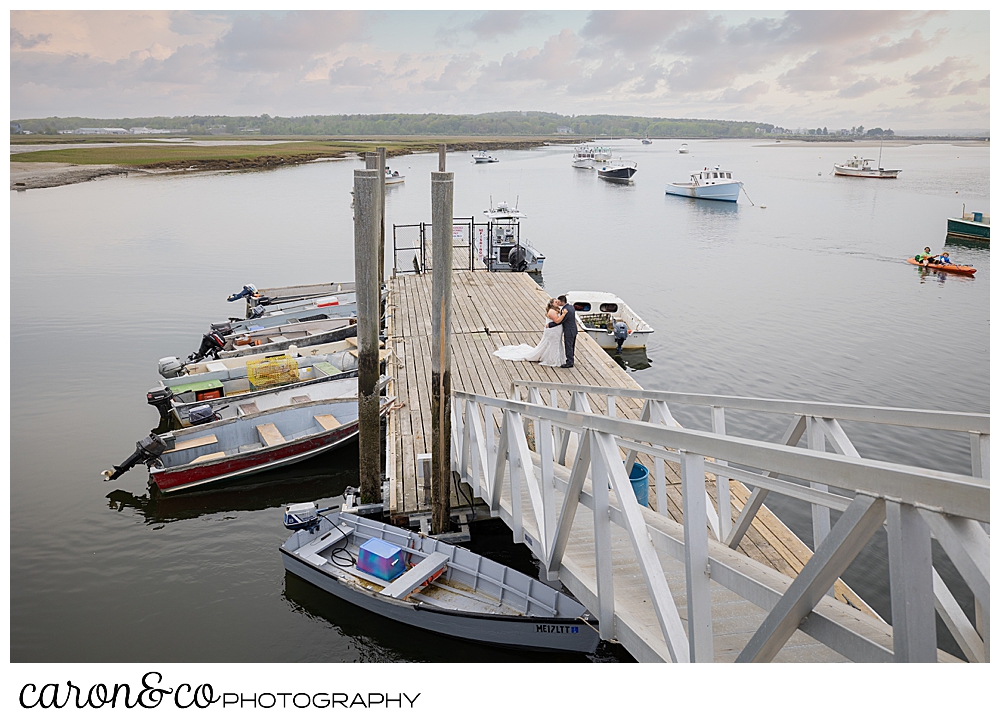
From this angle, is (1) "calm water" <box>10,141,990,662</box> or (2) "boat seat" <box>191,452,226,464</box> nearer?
(1) "calm water" <box>10,141,990,662</box>

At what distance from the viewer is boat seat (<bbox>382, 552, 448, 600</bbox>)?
22.7ft

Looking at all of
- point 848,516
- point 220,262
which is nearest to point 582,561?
point 848,516

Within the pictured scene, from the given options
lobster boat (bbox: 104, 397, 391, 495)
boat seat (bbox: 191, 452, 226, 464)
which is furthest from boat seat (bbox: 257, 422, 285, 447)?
boat seat (bbox: 191, 452, 226, 464)

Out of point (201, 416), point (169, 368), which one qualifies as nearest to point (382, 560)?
point (201, 416)

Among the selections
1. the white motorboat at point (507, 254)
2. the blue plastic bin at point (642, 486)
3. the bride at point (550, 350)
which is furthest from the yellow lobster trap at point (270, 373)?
Result: the white motorboat at point (507, 254)

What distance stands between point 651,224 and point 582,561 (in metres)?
37.6

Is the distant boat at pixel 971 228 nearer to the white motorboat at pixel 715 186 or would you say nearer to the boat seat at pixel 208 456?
the white motorboat at pixel 715 186

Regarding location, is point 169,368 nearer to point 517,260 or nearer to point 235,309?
point 235,309

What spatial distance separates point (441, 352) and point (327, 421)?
4.94 metres

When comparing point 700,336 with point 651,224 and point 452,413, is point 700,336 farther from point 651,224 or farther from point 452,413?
point 651,224

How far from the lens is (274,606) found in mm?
7980

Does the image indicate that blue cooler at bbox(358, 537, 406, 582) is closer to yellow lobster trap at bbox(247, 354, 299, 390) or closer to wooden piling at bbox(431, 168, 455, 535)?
wooden piling at bbox(431, 168, 455, 535)

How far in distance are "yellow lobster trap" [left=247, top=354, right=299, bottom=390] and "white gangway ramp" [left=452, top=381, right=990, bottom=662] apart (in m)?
8.33

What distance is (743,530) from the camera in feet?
15.7
